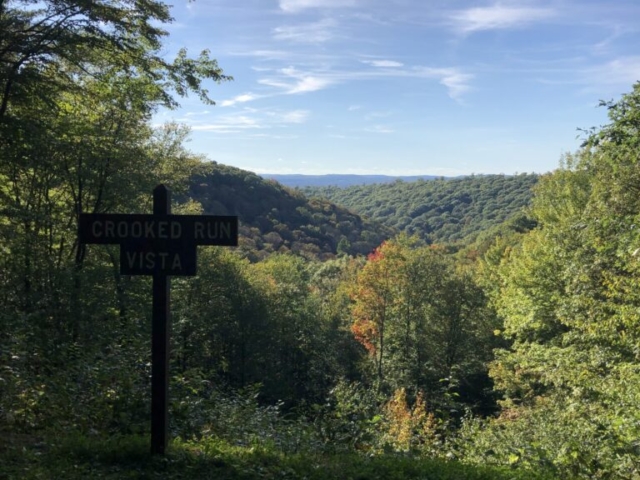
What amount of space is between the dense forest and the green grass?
2 cm

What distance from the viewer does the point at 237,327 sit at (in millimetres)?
29828

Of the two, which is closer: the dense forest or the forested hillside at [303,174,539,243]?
the dense forest

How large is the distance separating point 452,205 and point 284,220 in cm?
7762

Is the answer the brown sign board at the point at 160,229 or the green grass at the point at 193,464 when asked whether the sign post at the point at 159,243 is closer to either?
the brown sign board at the point at 160,229

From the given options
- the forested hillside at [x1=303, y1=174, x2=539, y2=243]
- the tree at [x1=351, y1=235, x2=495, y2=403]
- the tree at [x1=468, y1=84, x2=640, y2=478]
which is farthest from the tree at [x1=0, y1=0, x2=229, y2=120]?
the forested hillside at [x1=303, y1=174, x2=539, y2=243]

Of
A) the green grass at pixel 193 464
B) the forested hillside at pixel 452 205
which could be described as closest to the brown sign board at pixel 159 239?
the green grass at pixel 193 464

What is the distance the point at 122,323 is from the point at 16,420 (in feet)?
17.5

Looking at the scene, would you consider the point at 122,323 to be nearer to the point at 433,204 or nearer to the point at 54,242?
the point at 54,242

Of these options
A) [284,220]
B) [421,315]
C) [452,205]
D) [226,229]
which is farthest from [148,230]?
[452,205]

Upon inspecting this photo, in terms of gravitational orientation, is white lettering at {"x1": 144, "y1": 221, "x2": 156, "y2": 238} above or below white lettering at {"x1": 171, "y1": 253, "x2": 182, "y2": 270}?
above

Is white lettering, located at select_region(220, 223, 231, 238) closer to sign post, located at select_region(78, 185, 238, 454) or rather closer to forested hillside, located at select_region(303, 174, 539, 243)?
sign post, located at select_region(78, 185, 238, 454)

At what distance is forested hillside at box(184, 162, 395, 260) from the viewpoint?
90.0 m

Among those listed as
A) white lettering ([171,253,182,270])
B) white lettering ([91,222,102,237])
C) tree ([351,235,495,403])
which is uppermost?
white lettering ([91,222,102,237])

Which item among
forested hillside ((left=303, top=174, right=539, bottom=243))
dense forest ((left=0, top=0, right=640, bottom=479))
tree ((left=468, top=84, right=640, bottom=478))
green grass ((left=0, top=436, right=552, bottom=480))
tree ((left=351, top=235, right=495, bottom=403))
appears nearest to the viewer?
green grass ((left=0, top=436, right=552, bottom=480))
